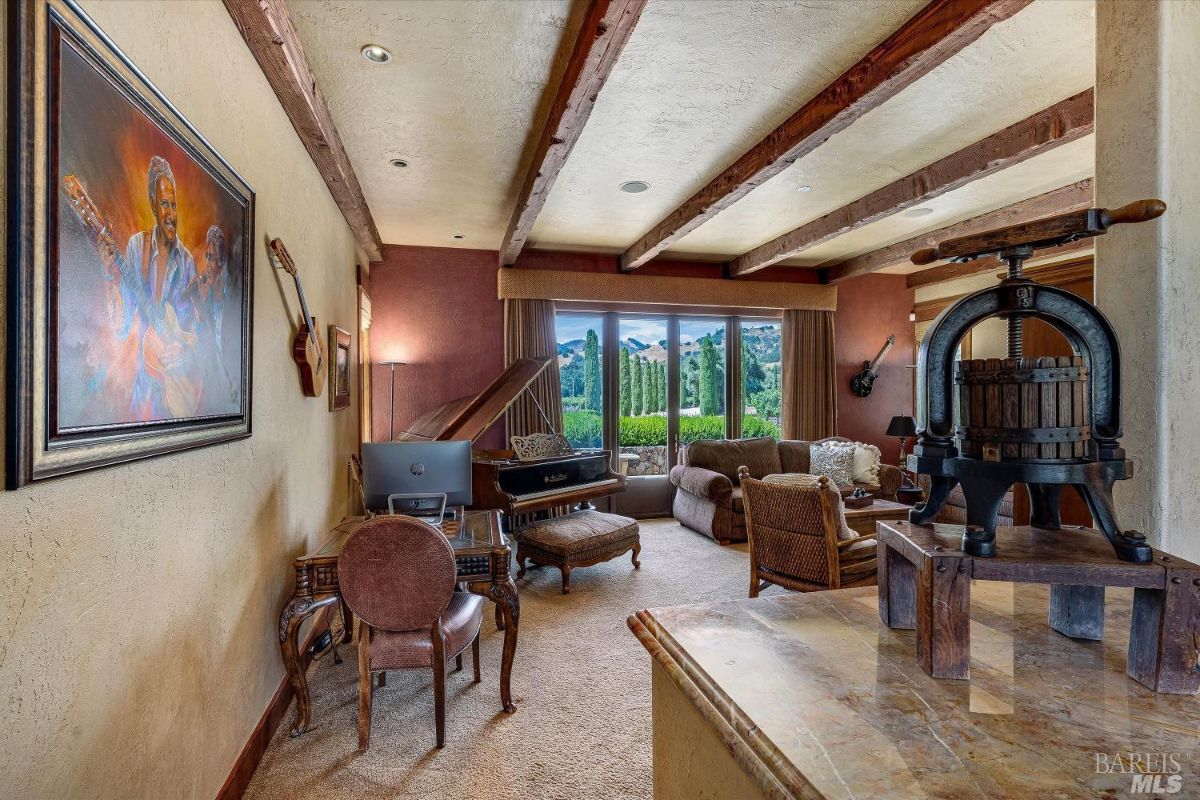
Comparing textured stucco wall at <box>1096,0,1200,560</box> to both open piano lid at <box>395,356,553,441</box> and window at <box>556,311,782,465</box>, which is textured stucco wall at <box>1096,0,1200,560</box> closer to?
open piano lid at <box>395,356,553,441</box>

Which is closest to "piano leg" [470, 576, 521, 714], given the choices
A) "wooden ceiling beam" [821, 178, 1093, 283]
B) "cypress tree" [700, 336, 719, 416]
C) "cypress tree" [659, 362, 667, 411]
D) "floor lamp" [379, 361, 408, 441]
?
"wooden ceiling beam" [821, 178, 1093, 283]

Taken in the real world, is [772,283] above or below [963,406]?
above

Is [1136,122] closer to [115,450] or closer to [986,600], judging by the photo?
[986,600]

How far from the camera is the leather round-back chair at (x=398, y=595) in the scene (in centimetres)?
211

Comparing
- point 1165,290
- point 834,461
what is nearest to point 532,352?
point 834,461

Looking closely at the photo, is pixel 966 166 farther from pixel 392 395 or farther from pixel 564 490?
pixel 392 395

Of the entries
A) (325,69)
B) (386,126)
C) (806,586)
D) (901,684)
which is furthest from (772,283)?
(901,684)

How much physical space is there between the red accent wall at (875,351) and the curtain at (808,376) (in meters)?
0.24

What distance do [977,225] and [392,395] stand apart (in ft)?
17.9

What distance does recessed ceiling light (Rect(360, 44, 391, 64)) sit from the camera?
2277 mm

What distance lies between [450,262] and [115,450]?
4.69 meters

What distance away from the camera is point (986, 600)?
3.90 ft

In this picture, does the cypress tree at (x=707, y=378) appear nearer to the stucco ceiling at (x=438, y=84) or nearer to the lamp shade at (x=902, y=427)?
the lamp shade at (x=902, y=427)

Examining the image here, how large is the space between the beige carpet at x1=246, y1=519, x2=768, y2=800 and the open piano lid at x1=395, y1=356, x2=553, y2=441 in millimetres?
1337
